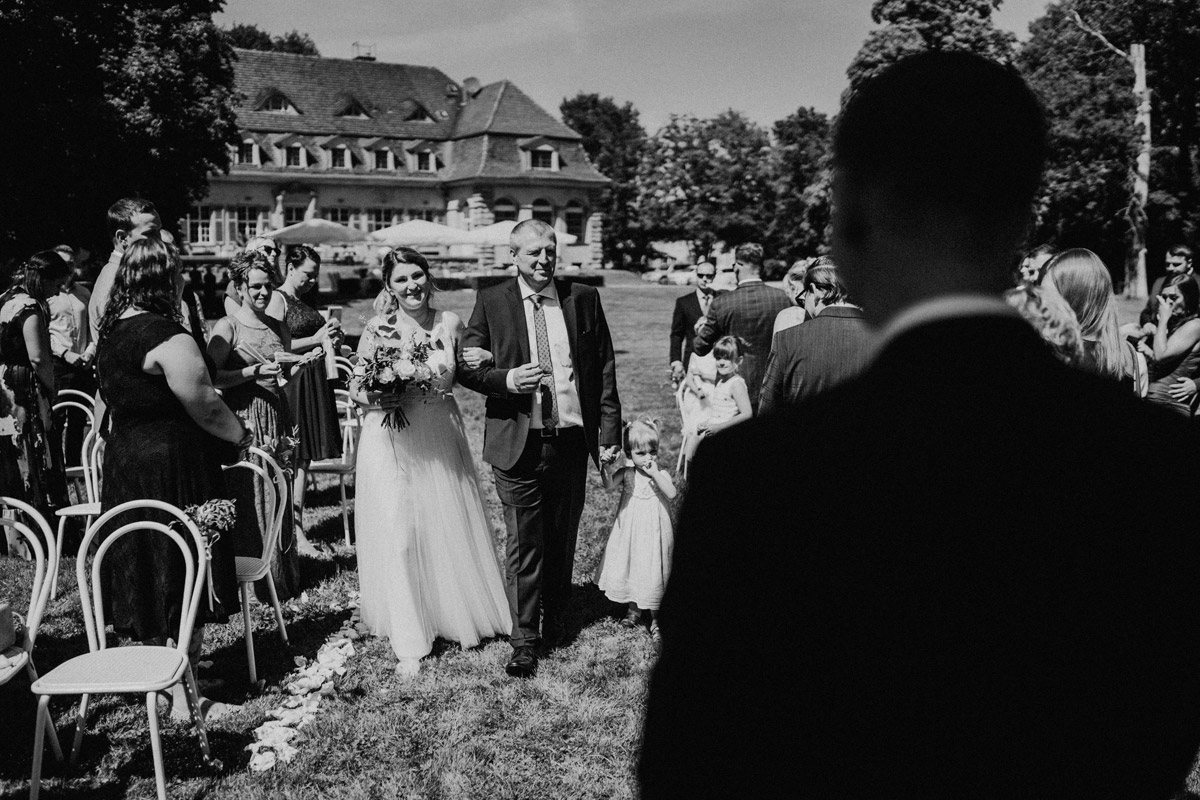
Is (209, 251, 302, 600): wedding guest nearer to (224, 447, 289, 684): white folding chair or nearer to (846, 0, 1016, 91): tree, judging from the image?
(224, 447, 289, 684): white folding chair

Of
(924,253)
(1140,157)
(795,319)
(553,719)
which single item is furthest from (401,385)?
(1140,157)

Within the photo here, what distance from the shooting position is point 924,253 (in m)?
1.08

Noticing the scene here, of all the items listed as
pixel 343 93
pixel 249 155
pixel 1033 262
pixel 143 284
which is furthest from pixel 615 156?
pixel 143 284

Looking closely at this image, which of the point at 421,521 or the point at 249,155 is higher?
the point at 249,155

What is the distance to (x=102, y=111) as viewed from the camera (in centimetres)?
1984

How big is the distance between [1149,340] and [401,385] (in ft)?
22.8

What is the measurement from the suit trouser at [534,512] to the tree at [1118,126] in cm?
3488

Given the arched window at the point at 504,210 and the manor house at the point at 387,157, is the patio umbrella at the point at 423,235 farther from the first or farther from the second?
the arched window at the point at 504,210

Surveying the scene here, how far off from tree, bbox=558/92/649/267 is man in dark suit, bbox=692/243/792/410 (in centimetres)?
5071

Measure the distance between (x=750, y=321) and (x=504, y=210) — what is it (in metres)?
46.0

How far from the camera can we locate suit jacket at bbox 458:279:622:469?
5.31 meters

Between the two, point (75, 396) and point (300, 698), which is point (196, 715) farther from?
point (75, 396)

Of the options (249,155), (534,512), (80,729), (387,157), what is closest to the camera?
(80,729)

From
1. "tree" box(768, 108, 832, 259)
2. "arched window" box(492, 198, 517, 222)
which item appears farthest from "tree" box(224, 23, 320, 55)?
"tree" box(768, 108, 832, 259)
